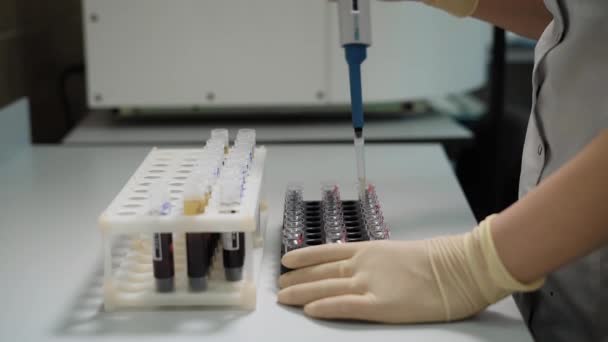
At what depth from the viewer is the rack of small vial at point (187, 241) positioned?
0.84m

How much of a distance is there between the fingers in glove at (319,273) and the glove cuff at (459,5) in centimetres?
60

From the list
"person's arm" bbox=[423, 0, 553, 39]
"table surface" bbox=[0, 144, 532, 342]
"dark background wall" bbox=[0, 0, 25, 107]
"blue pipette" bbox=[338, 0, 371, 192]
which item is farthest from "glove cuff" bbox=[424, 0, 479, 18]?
"dark background wall" bbox=[0, 0, 25, 107]

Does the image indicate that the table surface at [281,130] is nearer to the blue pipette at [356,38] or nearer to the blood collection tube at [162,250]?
the blue pipette at [356,38]

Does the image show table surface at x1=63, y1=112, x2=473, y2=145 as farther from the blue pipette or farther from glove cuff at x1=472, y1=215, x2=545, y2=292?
glove cuff at x1=472, y1=215, x2=545, y2=292

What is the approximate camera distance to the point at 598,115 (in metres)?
0.93

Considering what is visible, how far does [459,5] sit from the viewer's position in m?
1.28

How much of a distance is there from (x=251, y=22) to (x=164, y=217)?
91 centimetres

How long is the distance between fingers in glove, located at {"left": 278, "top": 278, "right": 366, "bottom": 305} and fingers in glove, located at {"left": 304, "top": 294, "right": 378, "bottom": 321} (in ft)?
0.03

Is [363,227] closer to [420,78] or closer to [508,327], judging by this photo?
[508,327]

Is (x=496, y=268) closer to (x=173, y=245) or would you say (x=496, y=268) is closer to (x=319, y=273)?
(x=319, y=273)

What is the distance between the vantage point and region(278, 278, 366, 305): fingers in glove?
860 mm

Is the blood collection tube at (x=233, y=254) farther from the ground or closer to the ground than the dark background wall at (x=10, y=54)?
closer to the ground

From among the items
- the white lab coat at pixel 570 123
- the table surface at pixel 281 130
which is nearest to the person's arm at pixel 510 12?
the white lab coat at pixel 570 123

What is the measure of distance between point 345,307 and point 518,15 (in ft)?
2.21
